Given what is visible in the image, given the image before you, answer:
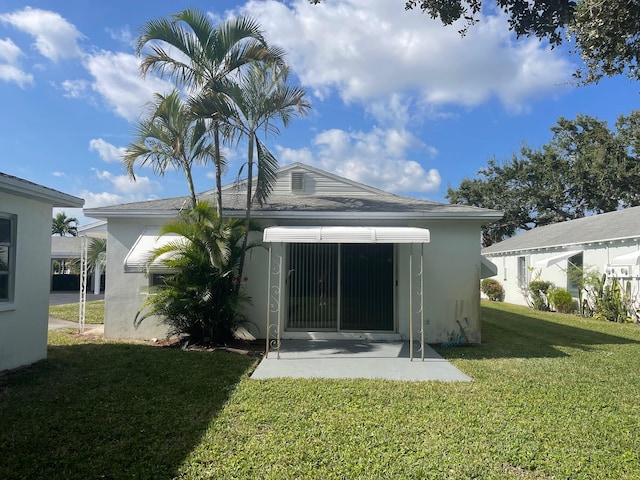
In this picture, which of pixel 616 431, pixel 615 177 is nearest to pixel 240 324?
pixel 616 431

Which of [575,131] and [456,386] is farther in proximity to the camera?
[575,131]

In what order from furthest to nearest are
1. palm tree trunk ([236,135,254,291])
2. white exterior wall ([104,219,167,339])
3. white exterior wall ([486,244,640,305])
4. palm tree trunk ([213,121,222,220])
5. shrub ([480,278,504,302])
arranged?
1. shrub ([480,278,504,302])
2. white exterior wall ([486,244,640,305])
3. white exterior wall ([104,219,167,339])
4. palm tree trunk ([213,121,222,220])
5. palm tree trunk ([236,135,254,291])

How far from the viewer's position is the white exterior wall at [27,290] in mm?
8070

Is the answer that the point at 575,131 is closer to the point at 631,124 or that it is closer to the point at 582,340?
the point at 631,124

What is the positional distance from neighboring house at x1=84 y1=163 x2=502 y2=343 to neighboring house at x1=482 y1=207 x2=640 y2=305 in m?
8.78

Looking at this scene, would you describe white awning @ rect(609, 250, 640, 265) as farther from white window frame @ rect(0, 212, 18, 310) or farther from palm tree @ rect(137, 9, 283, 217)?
white window frame @ rect(0, 212, 18, 310)

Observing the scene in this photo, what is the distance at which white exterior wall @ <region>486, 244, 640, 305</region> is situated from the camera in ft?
59.6

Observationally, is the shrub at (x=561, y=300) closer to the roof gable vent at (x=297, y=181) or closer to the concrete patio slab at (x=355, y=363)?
the concrete patio slab at (x=355, y=363)

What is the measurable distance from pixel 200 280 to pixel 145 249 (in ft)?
6.41

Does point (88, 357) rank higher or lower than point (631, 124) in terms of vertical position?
lower

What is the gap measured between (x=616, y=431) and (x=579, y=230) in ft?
68.1

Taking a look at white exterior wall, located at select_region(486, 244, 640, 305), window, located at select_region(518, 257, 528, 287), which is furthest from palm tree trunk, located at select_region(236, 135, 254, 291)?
window, located at select_region(518, 257, 528, 287)

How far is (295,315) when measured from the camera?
12438 mm

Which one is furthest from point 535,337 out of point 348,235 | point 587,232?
point 587,232
